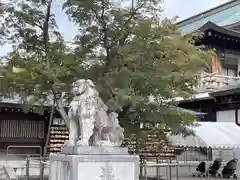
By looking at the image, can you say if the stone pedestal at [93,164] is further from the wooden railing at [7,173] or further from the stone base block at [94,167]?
the wooden railing at [7,173]

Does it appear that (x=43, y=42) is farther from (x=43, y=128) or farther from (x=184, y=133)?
(x=43, y=128)

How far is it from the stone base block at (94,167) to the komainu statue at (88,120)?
0.40 m

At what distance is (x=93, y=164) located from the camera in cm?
1040

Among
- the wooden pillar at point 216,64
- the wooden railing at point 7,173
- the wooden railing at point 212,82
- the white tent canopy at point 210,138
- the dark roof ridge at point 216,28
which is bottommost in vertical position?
the wooden railing at point 7,173

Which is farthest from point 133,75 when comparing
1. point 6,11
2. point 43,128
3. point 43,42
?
point 43,128

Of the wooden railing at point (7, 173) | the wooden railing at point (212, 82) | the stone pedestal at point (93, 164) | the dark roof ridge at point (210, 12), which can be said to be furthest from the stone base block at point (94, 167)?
the dark roof ridge at point (210, 12)

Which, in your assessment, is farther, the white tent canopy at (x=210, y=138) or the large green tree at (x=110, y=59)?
the white tent canopy at (x=210, y=138)

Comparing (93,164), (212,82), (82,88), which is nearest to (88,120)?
(82,88)

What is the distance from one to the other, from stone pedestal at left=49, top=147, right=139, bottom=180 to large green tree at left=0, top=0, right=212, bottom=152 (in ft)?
8.64

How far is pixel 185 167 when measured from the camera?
24484 mm

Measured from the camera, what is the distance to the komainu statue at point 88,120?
1054 cm

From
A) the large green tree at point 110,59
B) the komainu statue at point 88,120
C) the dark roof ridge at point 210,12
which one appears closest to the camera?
the komainu statue at point 88,120

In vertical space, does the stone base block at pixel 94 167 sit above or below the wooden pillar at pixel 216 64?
below

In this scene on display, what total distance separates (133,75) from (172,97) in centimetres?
223
